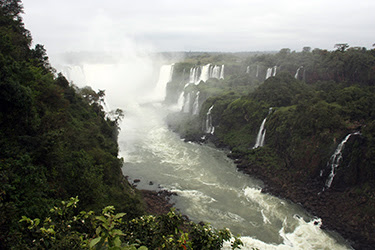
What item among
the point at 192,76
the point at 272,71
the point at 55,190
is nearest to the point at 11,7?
the point at 55,190

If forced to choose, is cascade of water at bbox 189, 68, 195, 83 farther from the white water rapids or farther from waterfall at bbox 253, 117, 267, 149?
waterfall at bbox 253, 117, 267, 149

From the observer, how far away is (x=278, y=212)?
20.9 m

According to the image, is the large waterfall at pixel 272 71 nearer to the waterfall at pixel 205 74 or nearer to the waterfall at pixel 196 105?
the waterfall at pixel 196 105

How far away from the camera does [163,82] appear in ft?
245

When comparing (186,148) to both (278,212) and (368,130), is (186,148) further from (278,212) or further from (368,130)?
(368,130)

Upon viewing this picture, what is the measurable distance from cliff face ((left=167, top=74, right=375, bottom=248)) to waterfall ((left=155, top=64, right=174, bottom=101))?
128 ft

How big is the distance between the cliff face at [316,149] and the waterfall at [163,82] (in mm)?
38865

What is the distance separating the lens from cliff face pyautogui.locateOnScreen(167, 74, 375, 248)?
20578mm

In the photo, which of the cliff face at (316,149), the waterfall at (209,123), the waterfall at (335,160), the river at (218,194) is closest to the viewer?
the river at (218,194)

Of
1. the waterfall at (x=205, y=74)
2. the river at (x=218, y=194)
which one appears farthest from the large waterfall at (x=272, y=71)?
the river at (x=218, y=194)

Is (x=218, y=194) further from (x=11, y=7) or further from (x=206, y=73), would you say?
(x=206, y=73)

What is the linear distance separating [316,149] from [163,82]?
2180 inches

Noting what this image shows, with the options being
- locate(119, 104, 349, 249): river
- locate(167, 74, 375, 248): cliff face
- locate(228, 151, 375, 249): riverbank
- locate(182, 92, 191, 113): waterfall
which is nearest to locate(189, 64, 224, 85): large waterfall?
locate(182, 92, 191, 113): waterfall

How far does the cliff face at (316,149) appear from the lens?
20.6 metres
